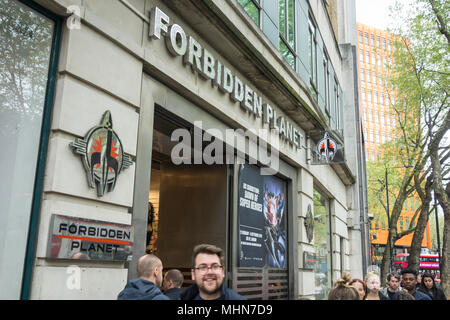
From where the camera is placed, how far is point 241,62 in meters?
8.91

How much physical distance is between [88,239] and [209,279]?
1940 mm

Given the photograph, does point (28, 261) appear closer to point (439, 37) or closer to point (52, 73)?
point (52, 73)

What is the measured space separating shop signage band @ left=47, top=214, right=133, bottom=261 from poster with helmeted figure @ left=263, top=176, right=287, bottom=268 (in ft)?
17.9

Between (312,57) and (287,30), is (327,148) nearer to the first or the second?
(287,30)

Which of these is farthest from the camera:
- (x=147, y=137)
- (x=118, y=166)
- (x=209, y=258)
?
(x=147, y=137)

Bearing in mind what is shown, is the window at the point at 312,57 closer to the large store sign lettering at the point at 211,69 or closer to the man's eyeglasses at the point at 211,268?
the large store sign lettering at the point at 211,69

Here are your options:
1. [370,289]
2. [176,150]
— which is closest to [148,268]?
[370,289]

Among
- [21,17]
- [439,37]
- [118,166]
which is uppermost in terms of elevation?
[439,37]

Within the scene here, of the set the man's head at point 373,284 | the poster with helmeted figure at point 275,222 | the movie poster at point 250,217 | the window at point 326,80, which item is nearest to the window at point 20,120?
the man's head at point 373,284

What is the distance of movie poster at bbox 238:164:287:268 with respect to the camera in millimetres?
9359

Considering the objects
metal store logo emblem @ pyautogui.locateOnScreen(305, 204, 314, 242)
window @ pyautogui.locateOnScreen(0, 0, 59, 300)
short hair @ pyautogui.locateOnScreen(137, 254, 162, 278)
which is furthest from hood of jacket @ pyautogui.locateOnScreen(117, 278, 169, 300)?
metal store logo emblem @ pyautogui.locateOnScreen(305, 204, 314, 242)

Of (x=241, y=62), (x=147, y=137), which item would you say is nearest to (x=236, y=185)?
(x=241, y=62)

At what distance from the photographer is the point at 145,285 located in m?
3.91
